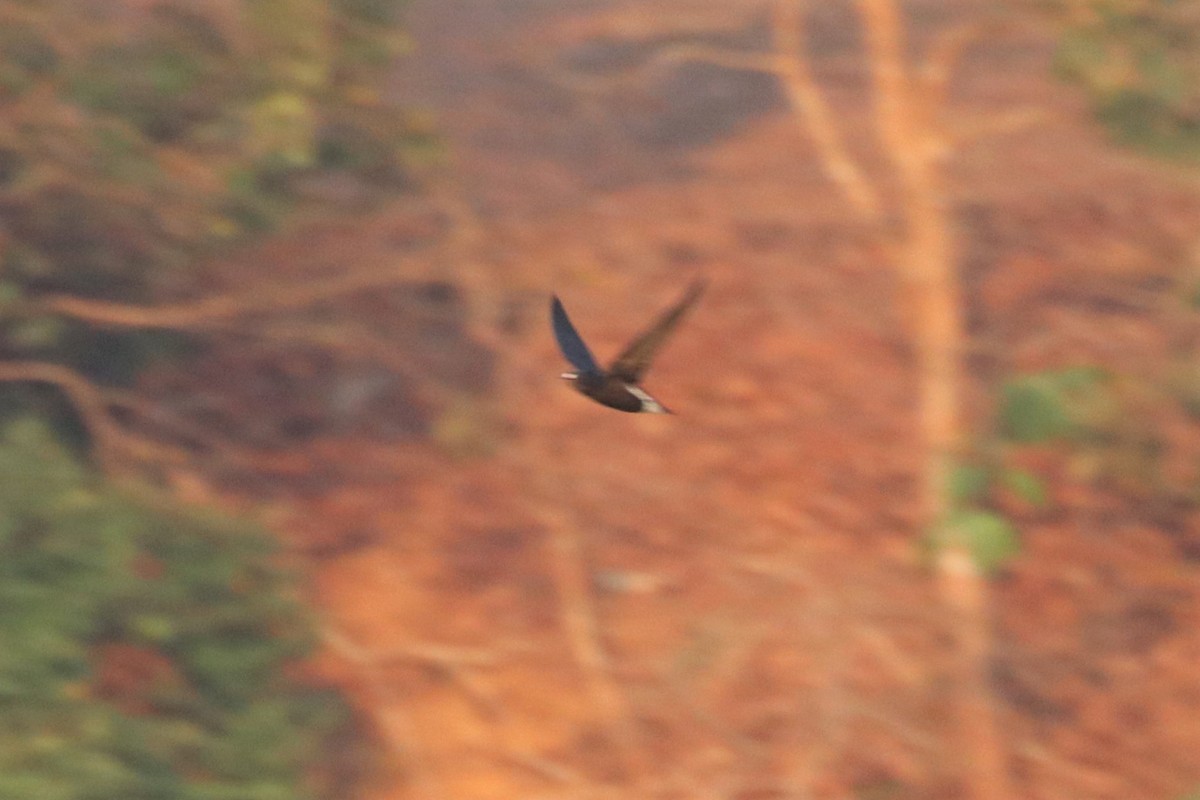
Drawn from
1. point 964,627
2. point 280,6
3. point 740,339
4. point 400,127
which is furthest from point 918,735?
point 280,6

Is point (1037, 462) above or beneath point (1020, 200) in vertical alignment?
beneath

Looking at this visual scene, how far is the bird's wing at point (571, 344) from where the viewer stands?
6.26ft

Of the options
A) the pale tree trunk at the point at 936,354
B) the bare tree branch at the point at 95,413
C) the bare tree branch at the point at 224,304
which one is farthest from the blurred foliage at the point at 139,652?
the pale tree trunk at the point at 936,354

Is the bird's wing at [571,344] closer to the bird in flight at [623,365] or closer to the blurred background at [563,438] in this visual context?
the bird in flight at [623,365]

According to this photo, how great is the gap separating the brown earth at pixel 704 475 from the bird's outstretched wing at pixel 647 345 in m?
4.36

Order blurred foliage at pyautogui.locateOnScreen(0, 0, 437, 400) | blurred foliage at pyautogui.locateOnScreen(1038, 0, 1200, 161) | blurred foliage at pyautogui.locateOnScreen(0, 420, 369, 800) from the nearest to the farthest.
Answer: blurred foliage at pyautogui.locateOnScreen(0, 420, 369, 800), blurred foliage at pyautogui.locateOnScreen(1038, 0, 1200, 161), blurred foliage at pyautogui.locateOnScreen(0, 0, 437, 400)

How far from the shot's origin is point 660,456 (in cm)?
749

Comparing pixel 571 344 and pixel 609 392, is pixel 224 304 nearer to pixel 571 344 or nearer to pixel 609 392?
pixel 571 344

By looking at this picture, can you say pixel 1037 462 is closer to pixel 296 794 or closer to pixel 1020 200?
pixel 1020 200

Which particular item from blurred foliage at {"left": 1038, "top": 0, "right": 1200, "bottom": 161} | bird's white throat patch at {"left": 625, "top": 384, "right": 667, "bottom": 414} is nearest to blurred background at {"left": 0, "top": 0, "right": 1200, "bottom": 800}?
blurred foliage at {"left": 1038, "top": 0, "right": 1200, "bottom": 161}

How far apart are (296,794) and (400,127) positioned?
278cm

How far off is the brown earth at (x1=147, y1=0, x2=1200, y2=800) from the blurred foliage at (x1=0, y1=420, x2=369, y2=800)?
0.47 m

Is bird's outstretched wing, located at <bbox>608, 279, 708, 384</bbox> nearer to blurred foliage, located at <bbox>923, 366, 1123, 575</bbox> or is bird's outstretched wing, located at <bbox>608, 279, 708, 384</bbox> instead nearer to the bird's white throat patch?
the bird's white throat patch

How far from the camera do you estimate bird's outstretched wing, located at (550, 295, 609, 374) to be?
1907 millimetres
